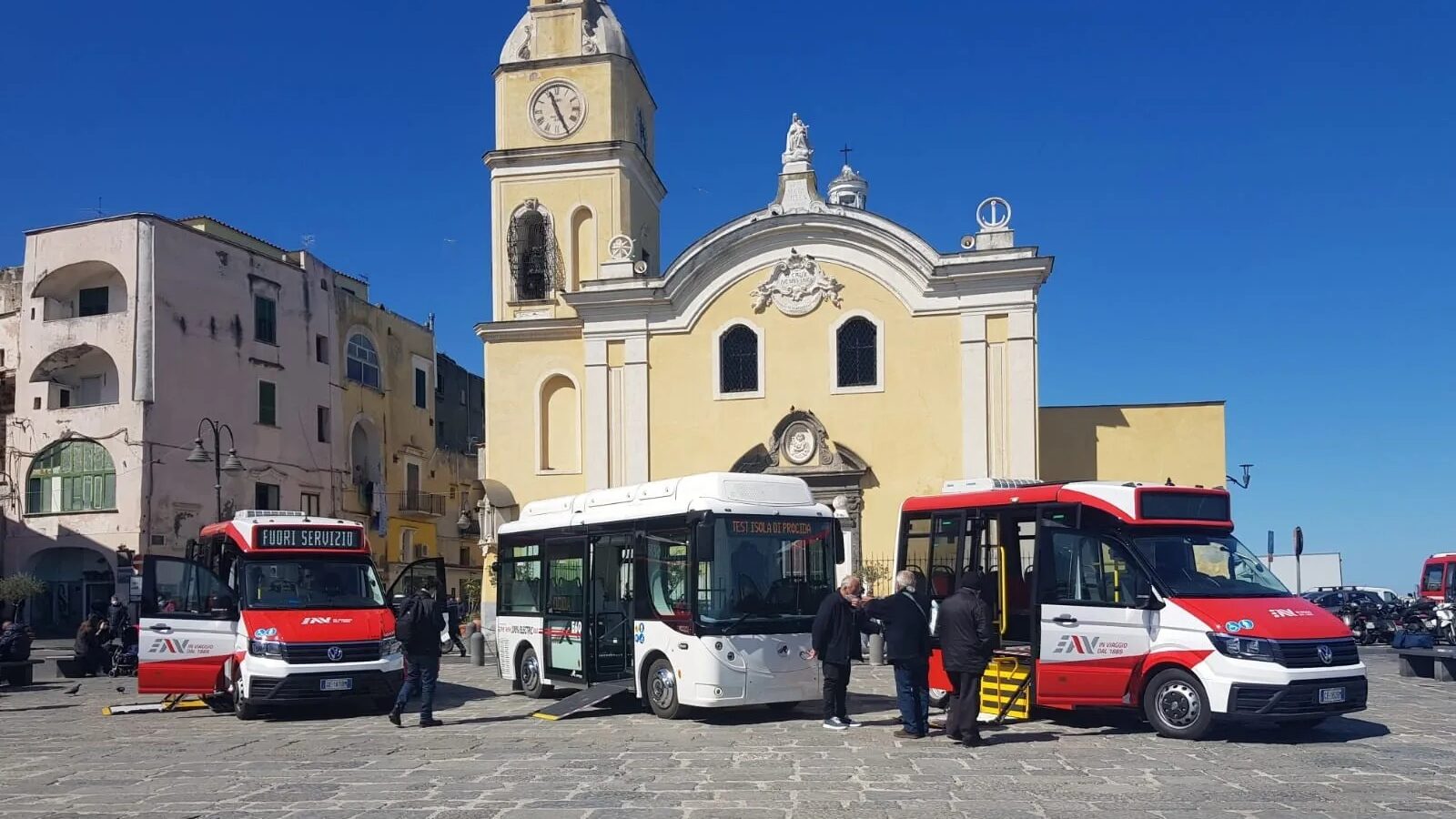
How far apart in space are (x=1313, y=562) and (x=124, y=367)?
127ft

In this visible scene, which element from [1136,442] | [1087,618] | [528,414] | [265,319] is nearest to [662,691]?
[1087,618]

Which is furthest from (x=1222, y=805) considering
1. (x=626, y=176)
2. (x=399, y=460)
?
(x=399, y=460)

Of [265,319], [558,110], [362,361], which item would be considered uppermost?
[558,110]

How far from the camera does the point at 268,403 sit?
41.5 m

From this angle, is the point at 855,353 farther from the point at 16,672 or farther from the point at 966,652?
the point at 966,652

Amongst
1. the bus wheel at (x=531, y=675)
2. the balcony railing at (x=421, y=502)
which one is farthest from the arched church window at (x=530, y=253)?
the balcony railing at (x=421, y=502)

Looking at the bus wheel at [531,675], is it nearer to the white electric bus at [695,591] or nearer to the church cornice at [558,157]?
the white electric bus at [695,591]

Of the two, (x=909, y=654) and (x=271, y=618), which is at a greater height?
(x=271, y=618)

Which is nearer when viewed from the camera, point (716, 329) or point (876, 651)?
point (876, 651)

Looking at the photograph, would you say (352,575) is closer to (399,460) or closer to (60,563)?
(60,563)

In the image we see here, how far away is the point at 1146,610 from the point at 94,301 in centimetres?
3431

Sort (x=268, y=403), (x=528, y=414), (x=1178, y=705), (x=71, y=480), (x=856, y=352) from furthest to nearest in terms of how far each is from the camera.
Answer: (x=268, y=403), (x=71, y=480), (x=528, y=414), (x=856, y=352), (x=1178, y=705)

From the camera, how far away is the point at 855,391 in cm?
2888

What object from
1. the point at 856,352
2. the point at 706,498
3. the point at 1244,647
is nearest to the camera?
the point at 1244,647
